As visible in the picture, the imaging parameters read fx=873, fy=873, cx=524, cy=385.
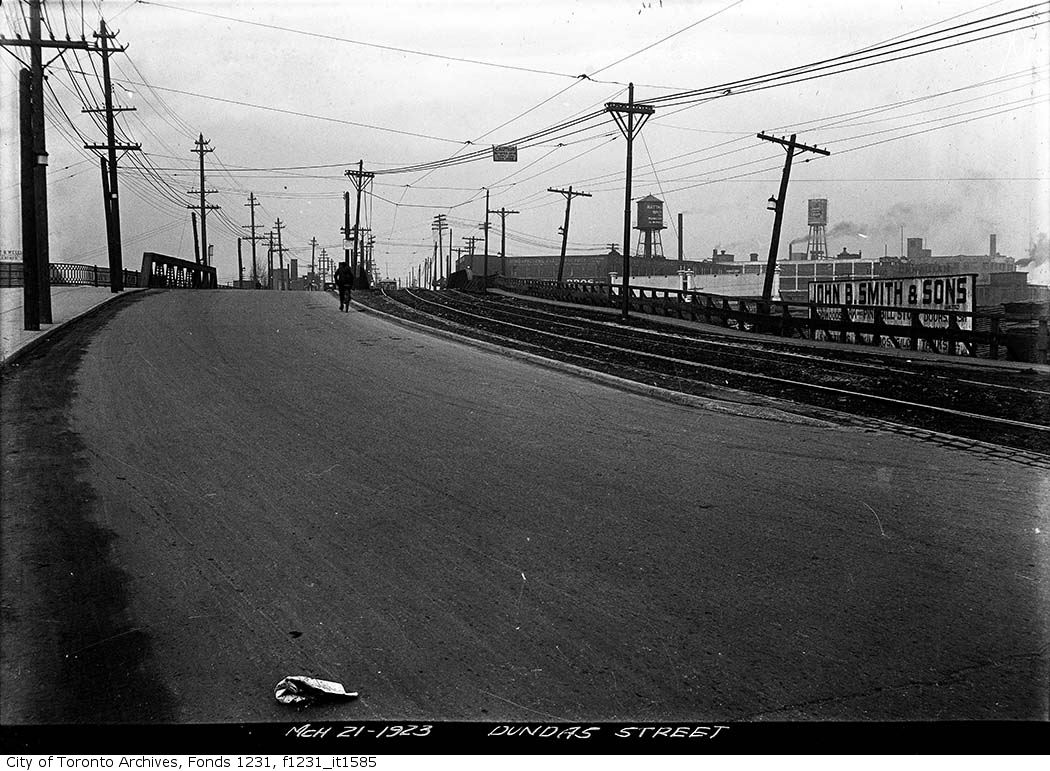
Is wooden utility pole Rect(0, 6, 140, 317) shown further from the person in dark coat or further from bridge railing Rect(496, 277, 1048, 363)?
bridge railing Rect(496, 277, 1048, 363)

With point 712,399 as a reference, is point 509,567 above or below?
below

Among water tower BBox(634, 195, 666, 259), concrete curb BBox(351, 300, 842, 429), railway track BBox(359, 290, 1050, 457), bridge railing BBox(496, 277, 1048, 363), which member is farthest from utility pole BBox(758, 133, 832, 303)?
water tower BBox(634, 195, 666, 259)

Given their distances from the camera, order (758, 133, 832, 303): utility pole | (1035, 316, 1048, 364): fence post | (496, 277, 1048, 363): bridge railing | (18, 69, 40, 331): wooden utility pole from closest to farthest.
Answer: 1. (18, 69, 40, 331): wooden utility pole
2. (1035, 316, 1048, 364): fence post
3. (496, 277, 1048, 363): bridge railing
4. (758, 133, 832, 303): utility pole

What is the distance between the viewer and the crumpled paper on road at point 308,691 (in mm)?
3512

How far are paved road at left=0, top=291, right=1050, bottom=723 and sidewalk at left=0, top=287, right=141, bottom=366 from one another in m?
5.95

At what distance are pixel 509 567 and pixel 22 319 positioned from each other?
61.5 feet

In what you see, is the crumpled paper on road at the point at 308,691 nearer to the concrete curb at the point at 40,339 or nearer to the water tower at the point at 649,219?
the concrete curb at the point at 40,339

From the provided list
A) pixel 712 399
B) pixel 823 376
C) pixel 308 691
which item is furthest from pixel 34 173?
pixel 308 691

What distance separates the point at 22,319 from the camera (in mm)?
19859

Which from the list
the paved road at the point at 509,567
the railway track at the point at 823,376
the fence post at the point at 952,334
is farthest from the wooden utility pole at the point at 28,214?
the fence post at the point at 952,334

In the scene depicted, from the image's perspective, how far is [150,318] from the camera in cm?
2202

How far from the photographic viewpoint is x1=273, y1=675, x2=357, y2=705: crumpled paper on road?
351 cm

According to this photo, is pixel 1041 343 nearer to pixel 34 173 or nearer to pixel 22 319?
pixel 34 173

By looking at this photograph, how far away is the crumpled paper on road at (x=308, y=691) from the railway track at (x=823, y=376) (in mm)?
7344
